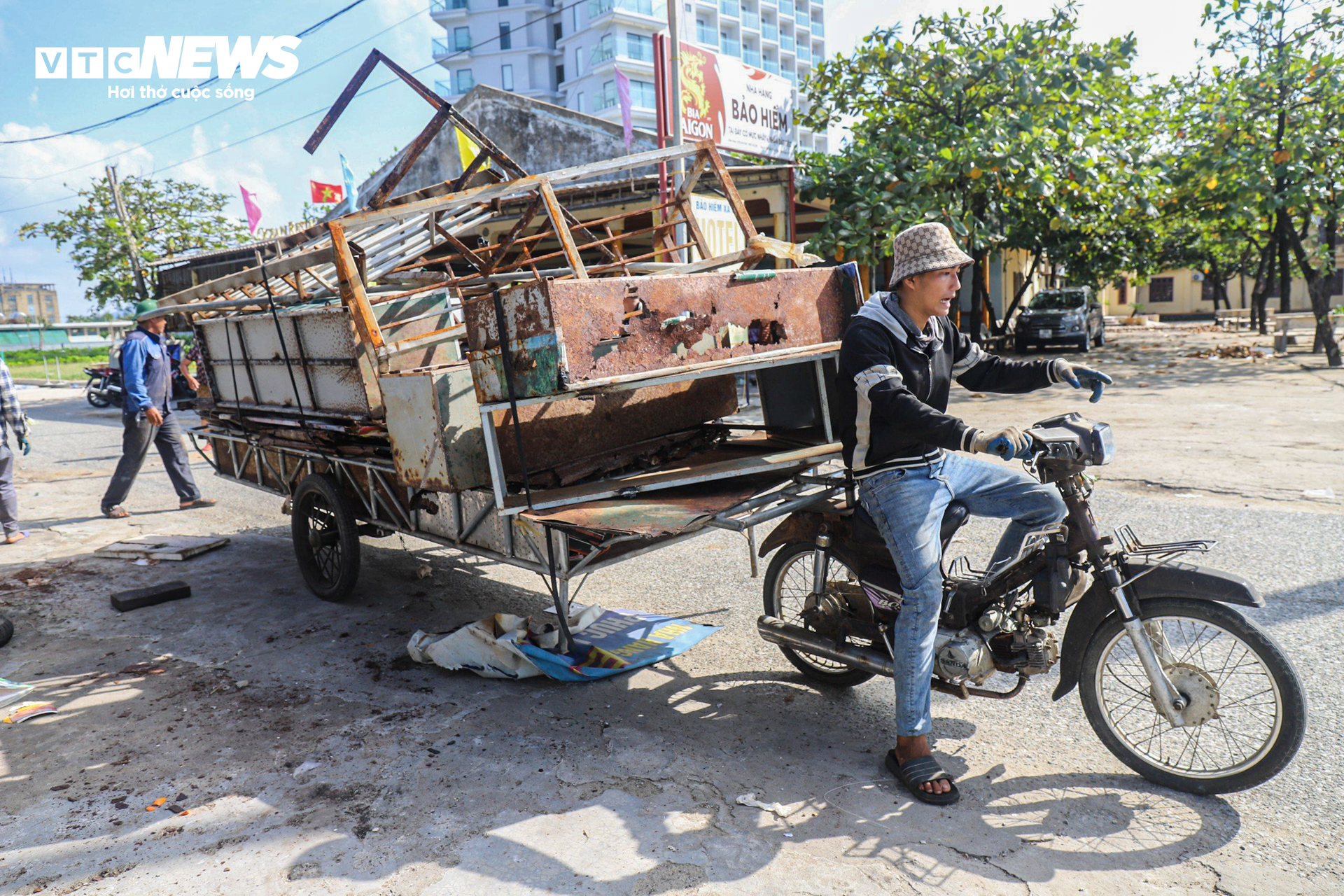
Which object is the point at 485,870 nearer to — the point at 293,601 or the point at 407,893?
the point at 407,893

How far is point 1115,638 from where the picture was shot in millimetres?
3078

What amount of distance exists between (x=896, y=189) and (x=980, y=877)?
41.6 feet

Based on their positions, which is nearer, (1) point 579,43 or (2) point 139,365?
(2) point 139,365

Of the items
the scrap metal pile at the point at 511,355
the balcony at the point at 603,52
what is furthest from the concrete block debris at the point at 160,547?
the balcony at the point at 603,52

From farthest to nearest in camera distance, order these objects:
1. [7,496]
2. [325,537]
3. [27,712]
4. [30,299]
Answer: [30,299], [7,496], [325,537], [27,712]

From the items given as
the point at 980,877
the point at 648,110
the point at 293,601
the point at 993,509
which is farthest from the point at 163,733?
the point at 648,110

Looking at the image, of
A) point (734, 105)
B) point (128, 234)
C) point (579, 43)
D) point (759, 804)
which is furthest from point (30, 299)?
point (759, 804)

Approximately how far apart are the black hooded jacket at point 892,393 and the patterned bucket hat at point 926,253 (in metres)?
0.13

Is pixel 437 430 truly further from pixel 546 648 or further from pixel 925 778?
pixel 925 778

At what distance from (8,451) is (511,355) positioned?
6.34m

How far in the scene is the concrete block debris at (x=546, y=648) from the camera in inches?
162

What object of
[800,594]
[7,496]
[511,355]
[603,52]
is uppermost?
[603,52]

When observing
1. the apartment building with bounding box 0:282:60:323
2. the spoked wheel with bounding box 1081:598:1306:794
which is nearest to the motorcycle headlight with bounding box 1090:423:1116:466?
the spoked wheel with bounding box 1081:598:1306:794

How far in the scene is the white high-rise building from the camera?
220 ft
